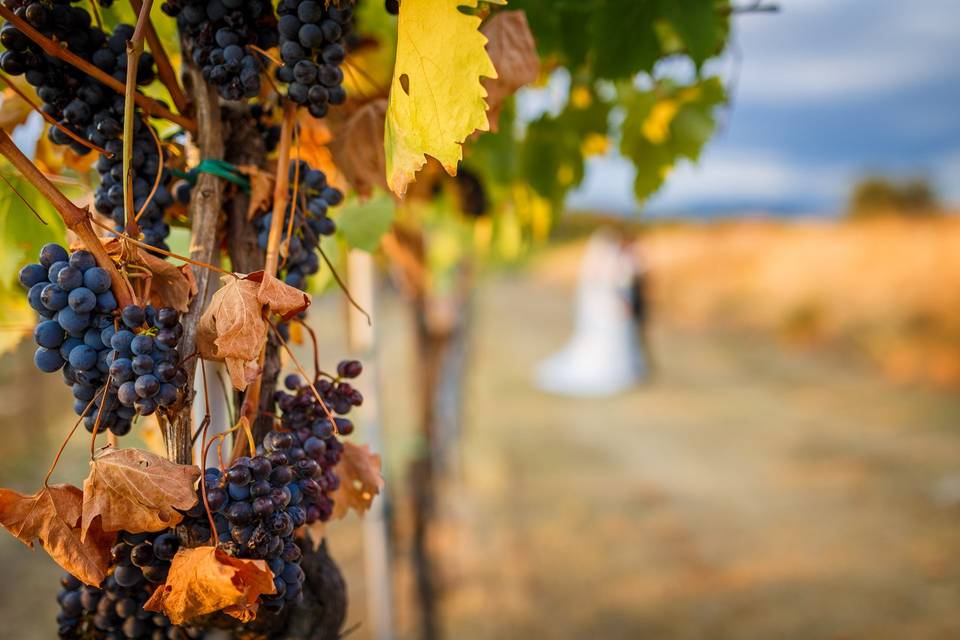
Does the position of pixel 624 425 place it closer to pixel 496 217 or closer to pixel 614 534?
pixel 614 534

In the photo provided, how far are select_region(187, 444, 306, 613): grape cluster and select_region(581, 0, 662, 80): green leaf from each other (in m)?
0.85

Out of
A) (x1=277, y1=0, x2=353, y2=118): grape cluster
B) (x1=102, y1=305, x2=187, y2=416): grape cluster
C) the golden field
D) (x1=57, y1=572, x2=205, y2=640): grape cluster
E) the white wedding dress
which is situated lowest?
(x1=57, y1=572, x2=205, y2=640): grape cluster

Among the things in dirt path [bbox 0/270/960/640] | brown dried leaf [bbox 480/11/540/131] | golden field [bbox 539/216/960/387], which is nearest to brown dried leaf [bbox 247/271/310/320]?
brown dried leaf [bbox 480/11/540/131]

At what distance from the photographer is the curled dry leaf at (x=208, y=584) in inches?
24.8

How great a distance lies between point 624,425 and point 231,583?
7.66m

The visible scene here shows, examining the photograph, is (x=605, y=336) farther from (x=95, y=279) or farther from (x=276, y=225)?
(x=95, y=279)

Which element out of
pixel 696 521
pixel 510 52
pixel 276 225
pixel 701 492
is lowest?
pixel 276 225

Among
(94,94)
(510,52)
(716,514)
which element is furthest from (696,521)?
(94,94)

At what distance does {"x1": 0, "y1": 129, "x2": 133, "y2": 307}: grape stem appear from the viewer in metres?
0.64

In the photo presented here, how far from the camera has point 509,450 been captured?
7.38 m

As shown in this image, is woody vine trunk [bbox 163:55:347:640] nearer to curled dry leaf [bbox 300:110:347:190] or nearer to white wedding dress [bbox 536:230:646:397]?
curled dry leaf [bbox 300:110:347:190]

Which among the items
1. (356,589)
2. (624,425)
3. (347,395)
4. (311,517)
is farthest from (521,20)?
(624,425)

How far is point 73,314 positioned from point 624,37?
94 cm

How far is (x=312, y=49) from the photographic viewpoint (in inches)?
27.5
